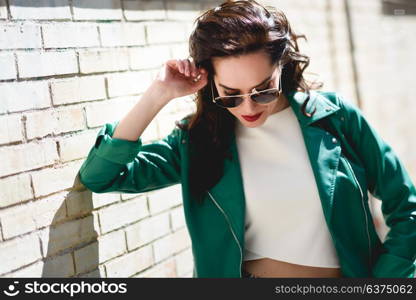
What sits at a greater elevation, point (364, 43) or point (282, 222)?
point (364, 43)

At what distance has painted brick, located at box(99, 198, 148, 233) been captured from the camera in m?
2.88

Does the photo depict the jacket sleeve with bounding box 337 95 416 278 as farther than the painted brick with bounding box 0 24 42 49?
Yes

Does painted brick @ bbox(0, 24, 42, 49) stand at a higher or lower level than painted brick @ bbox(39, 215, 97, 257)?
higher

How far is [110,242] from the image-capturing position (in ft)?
9.56

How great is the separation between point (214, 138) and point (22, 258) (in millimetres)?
1025

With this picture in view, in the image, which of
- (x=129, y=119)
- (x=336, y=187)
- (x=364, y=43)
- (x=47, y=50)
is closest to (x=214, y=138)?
(x=129, y=119)

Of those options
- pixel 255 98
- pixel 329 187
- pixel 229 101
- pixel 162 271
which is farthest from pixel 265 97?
pixel 162 271

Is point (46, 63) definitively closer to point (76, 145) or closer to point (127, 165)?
point (76, 145)

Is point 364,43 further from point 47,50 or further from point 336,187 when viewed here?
point 47,50

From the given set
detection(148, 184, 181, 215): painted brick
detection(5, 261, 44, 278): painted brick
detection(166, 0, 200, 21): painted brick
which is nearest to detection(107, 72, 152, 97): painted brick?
detection(166, 0, 200, 21): painted brick

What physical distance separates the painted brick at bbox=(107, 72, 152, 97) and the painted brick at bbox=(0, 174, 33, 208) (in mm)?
716

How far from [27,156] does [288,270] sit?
1304 millimetres

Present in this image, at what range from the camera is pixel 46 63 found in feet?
8.33

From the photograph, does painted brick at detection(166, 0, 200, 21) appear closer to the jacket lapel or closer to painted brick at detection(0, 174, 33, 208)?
the jacket lapel
